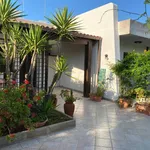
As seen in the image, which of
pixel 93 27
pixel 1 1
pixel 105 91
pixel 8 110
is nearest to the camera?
pixel 8 110

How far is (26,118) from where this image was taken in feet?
13.6

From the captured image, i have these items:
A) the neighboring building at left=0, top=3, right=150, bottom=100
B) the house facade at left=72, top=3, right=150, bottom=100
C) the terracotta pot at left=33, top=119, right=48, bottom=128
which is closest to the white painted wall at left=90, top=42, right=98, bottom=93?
the neighboring building at left=0, top=3, right=150, bottom=100

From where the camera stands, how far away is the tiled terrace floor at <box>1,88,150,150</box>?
396 cm

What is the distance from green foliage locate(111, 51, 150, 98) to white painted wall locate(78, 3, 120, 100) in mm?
494

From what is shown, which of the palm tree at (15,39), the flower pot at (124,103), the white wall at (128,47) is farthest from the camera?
the white wall at (128,47)

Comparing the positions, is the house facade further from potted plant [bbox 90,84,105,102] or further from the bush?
the bush

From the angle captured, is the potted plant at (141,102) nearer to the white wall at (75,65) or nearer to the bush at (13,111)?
the white wall at (75,65)

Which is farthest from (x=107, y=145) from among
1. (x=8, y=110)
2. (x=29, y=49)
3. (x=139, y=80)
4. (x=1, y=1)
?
(x=1, y=1)

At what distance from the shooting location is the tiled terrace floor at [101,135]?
13.0 feet

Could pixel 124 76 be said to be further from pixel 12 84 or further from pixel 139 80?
pixel 12 84

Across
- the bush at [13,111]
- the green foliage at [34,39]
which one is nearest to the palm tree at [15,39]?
the green foliage at [34,39]

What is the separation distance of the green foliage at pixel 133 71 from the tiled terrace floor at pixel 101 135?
1.49 meters

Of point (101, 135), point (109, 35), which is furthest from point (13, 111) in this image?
point (109, 35)

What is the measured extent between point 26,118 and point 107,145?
2.15m
